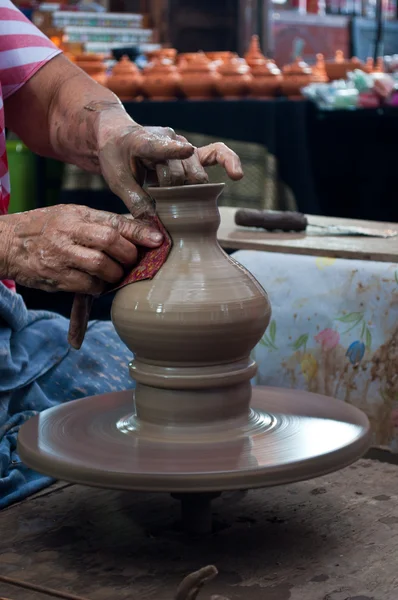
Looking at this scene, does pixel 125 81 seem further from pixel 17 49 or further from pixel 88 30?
pixel 17 49

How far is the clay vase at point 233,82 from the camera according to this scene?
4.61m

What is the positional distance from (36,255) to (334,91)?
305 centimetres

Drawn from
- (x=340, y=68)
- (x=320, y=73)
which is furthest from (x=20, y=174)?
(x=340, y=68)

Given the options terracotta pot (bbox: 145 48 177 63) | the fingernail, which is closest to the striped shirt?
the fingernail

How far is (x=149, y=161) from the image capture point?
4.91 ft

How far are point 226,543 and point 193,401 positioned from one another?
19 cm

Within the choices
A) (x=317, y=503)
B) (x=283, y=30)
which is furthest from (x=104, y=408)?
(x=283, y=30)

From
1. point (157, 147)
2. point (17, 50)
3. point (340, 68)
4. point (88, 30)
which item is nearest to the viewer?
point (157, 147)

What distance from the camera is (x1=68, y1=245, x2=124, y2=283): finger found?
133 cm

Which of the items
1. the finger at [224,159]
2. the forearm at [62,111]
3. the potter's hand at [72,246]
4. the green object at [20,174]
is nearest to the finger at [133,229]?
the potter's hand at [72,246]

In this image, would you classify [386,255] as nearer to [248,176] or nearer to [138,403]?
[138,403]

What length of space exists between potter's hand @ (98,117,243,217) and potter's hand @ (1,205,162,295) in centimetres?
11

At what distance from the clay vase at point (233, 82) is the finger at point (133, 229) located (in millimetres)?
3382

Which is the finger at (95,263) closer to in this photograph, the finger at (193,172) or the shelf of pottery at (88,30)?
the finger at (193,172)
